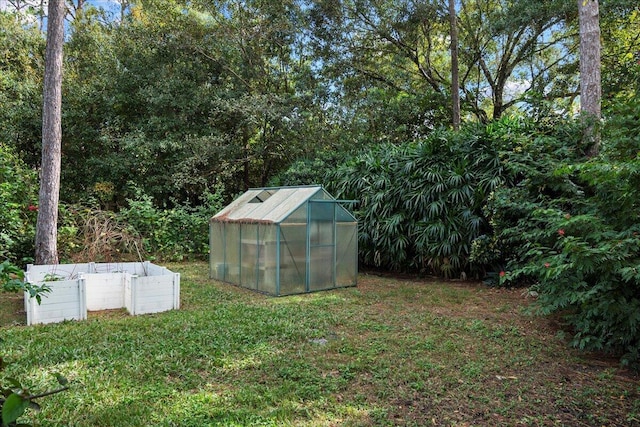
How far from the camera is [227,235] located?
7703 mm

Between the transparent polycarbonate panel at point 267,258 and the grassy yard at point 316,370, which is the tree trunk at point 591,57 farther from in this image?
the transparent polycarbonate panel at point 267,258

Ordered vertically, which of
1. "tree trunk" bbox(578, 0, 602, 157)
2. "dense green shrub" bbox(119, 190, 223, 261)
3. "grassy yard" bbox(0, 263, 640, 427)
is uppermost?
"tree trunk" bbox(578, 0, 602, 157)

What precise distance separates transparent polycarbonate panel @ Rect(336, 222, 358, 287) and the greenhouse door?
5.1 inches

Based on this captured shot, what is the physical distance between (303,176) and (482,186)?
16.2 feet

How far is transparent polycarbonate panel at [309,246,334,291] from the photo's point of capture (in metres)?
6.87

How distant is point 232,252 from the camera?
757 centimetres

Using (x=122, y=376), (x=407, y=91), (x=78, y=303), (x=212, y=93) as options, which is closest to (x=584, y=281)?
(x=122, y=376)

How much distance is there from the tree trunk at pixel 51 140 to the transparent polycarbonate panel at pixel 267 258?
3.62 meters

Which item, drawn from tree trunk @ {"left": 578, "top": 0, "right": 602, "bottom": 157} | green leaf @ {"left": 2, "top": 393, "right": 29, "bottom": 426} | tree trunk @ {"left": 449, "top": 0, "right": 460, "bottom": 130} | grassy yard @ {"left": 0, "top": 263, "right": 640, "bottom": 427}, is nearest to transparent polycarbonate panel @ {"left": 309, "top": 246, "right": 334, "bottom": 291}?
grassy yard @ {"left": 0, "top": 263, "right": 640, "bottom": 427}

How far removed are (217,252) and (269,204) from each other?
170 centimetres

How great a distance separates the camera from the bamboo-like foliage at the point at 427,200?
744 cm

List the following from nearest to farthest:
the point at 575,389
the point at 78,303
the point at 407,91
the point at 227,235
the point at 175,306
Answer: the point at 575,389 < the point at 78,303 < the point at 175,306 < the point at 227,235 < the point at 407,91

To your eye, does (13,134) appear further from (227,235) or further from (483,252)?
(483,252)

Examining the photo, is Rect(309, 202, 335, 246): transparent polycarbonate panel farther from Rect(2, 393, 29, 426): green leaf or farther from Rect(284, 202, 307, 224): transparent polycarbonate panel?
Rect(2, 393, 29, 426): green leaf
